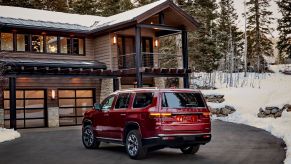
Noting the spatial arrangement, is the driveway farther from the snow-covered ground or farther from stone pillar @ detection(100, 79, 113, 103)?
stone pillar @ detection(100, 79, 113, 103)

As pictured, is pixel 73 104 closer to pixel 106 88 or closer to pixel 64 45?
pixel 106 88

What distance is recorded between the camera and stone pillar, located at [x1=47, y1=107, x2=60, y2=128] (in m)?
24.9

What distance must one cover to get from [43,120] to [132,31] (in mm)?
8374

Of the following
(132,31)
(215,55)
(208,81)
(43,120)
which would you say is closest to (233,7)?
(215,55)

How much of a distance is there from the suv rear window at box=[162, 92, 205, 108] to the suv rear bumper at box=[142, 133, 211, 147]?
31.4 inches

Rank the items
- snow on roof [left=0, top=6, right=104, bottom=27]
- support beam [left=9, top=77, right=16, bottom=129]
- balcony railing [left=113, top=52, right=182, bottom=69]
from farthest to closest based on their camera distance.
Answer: balcony railing [left=113, top=52, right=182, bottom=69]
snow on roof [left=0, top=6, right=104, bottom=27]
support beam [left=9, top=77, right=16, bottom=129]

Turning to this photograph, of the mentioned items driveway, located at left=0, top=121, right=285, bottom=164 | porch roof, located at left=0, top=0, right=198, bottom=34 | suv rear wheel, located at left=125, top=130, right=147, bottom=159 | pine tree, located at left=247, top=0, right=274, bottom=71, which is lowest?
driveway, located at left=0, top=121, right=285, bottom=164

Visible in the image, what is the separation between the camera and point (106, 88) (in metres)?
26.5

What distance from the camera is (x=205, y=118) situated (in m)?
10.8

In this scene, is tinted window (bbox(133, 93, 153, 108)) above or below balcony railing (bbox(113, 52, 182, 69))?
below

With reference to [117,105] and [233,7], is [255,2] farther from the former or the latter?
[117,105]

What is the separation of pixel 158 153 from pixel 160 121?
2.18 metres

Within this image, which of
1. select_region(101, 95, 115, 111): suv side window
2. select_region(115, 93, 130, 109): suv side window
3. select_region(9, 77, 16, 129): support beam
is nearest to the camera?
select_region(115, 93, 130, 109): suv side window

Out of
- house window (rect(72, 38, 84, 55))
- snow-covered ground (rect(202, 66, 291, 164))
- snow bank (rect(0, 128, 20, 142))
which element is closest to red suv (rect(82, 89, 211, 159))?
snow-covered ground (rect(202, 66, 291, 164))
